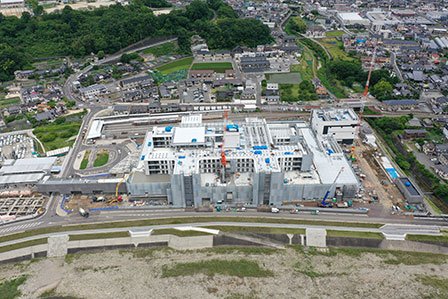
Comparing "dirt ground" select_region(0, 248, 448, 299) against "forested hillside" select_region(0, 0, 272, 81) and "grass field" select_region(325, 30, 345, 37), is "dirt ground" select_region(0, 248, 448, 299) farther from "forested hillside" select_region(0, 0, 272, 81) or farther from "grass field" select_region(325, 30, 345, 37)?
"grass field" select_region(325, 30, 345, 37)

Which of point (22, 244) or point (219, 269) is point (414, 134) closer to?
point (219, 269)

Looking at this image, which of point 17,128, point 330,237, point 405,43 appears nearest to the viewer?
point 330,237

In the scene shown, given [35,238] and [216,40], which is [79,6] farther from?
[35,238]

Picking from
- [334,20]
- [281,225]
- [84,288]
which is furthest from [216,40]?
[84,288]

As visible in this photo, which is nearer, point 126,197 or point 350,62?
point 126,197

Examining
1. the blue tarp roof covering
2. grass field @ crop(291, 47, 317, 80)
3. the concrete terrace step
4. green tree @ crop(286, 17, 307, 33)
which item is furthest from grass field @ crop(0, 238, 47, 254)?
green tree @ crop(286, 17, 307, 33)

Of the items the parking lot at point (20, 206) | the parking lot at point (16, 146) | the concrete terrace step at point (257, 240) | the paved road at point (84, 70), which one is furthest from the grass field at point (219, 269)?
the paved road at point (84, 70)

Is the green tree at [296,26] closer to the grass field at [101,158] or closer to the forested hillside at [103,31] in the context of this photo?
the forested hillside at [103,31]

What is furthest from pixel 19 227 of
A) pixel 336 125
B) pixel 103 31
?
pixel 103 31
